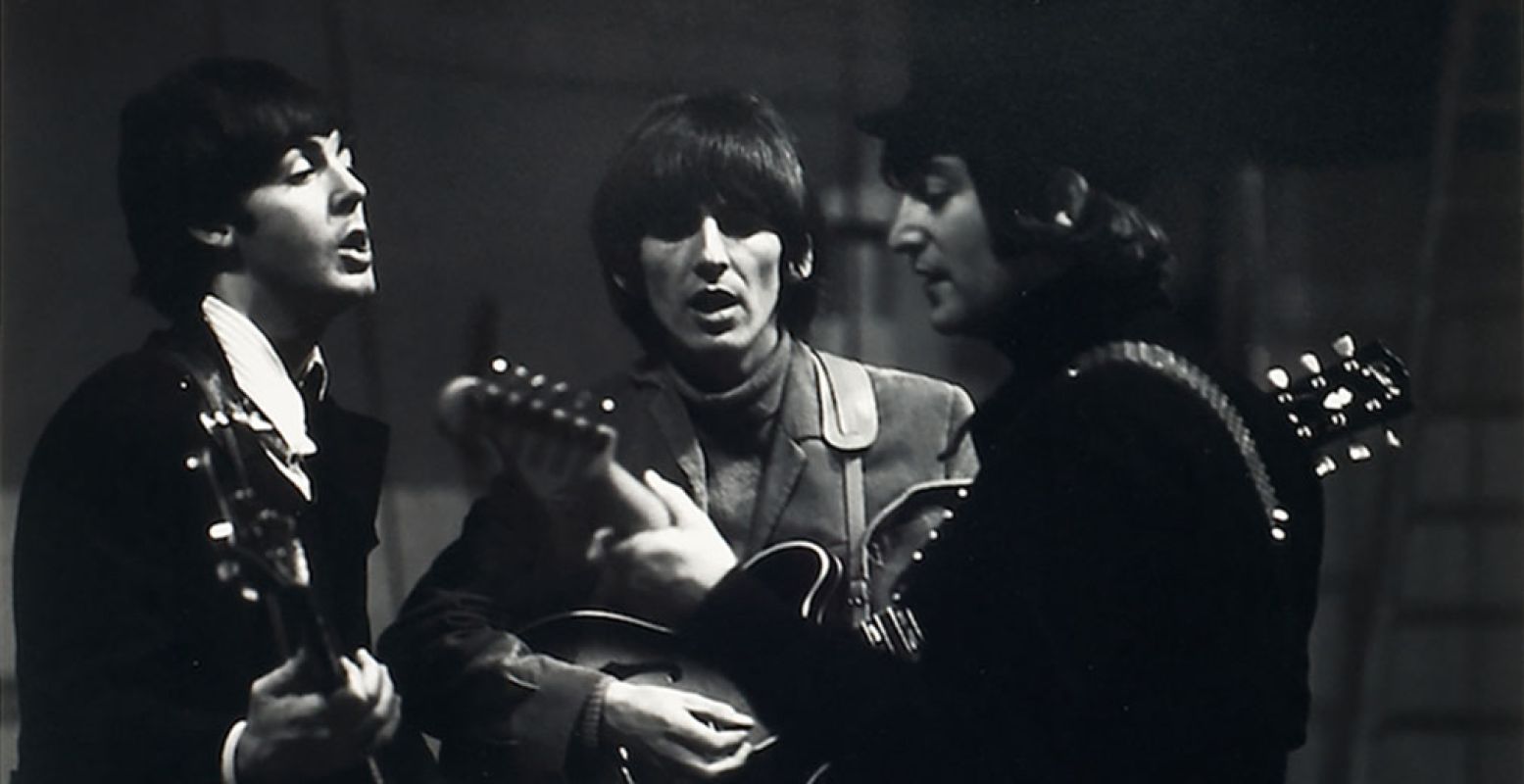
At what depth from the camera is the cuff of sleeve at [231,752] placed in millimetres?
3840

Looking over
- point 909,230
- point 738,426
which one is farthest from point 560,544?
point 909,230

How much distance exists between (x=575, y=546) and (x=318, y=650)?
50cm

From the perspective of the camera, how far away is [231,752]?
385cm

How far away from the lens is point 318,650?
383 centimetres

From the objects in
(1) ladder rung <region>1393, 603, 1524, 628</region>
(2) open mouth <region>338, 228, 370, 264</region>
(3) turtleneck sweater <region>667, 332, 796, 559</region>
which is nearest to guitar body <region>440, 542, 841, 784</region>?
(3) turtleneck sweater <region>667, 332, 796, 559</region>

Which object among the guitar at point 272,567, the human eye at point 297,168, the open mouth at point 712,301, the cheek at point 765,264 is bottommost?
the guitar at point 272,567

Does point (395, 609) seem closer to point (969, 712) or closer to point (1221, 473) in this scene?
point (969, 712)

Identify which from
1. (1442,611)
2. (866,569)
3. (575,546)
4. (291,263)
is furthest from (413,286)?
(1442,611)

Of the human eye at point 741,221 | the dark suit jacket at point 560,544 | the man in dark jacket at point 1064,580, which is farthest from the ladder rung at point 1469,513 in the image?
the human eye at point 741,221

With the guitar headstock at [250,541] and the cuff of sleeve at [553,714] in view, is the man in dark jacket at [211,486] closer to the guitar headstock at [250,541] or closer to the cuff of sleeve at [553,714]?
the guitar headstock at [250,541]

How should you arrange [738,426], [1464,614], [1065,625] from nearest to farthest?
[1065,625] < [738,426] < [1464,614]

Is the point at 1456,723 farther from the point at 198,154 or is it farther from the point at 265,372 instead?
the point at 198,154

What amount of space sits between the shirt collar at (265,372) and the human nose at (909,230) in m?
1.06

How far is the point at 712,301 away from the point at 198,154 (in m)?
0.99
